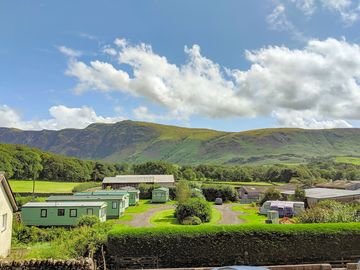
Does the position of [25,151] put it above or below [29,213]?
above

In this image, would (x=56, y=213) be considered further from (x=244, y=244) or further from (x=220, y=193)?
(x=220, y=193)

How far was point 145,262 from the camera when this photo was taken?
26.9 meters

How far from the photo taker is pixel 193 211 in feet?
174

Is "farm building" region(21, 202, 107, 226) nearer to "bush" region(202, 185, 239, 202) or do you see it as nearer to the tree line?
"bush" region(202, 185, 239, 202)

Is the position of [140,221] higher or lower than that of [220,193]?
lower

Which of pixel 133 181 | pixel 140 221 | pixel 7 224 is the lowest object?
pixel 140 221

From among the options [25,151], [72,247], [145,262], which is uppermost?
[25,151]

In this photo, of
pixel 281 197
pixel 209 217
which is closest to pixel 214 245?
pixel 209 217

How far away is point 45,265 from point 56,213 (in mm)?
32898

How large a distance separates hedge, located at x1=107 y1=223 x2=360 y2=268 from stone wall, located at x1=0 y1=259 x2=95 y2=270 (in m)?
8.00

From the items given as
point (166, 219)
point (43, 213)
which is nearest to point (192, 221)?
point (166, 219)

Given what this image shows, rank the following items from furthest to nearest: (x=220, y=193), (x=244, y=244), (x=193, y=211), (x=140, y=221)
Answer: (x=220, y=193) < (x=140, y=221) < (x=193, y=211) < (x=244, y=244)

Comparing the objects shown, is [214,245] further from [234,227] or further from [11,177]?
[11,177]

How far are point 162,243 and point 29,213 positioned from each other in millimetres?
29988
